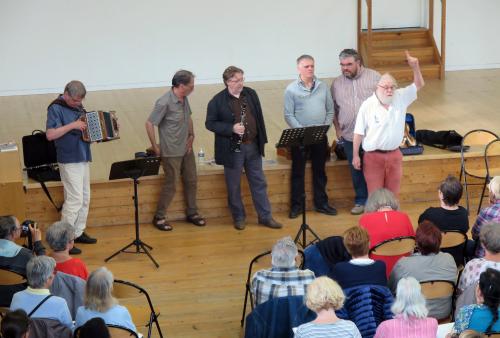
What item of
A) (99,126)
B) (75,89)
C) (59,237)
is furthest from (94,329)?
(99,126)

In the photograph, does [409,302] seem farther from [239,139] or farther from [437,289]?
[239,139]

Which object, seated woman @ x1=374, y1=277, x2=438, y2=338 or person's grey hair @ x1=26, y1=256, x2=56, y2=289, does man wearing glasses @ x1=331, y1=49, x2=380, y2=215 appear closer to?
seated woman @ x1=374, y1=277, x2=438, y2=338

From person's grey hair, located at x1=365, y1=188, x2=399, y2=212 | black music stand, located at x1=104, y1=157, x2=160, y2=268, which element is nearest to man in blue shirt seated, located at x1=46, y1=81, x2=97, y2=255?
black music stand, located at x1=104, y1=157, x2=160, y2=268

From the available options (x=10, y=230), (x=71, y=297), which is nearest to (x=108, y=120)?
(x=10, y=230)

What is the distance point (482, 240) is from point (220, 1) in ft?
30.0

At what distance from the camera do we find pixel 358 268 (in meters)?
5.27

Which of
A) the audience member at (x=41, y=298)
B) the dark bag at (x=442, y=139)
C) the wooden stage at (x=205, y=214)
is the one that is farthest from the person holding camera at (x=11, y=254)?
the dark bag at (x=442, y=139)

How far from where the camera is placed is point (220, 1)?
13.8 metres

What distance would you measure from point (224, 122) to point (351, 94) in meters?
1.33

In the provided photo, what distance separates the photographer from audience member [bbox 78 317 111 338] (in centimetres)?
435

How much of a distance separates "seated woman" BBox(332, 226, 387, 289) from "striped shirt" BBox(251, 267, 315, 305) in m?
0.19

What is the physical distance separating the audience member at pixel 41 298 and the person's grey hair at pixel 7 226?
95 centimetres

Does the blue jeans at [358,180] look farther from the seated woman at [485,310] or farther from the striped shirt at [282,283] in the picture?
the seated woman at [485,310]

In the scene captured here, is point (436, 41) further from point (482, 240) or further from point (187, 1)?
point (482, 240)
